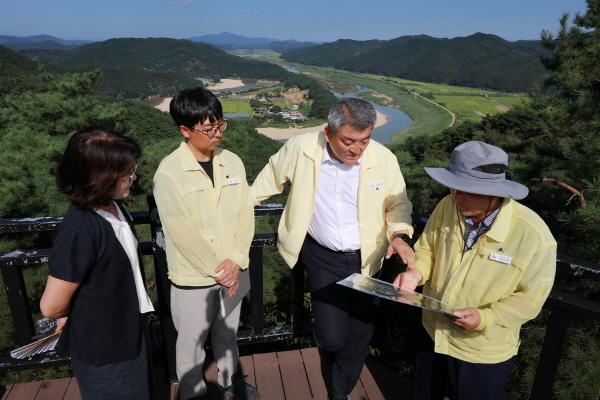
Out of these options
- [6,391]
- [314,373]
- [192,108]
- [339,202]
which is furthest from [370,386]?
[6,391]

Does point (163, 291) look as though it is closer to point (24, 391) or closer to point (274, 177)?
point (274, 177)

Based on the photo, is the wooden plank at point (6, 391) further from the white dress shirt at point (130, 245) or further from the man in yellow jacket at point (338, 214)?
the man in yellow jacket at point (338, 214)

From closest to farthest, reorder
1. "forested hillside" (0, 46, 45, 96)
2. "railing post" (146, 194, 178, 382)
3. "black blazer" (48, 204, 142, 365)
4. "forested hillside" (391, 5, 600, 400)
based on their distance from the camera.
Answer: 1. "black blazer" (48, 204, 142, 365)
2. "railing post" (146, 194, 178, 382)
3. "forested hillside" (391, 5, 600, 400)
4. "forested hillside" (0, 46, 45, 96)

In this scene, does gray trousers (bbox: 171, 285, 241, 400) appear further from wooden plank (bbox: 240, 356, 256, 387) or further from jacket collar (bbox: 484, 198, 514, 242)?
jacket collar (bbox: 484, 198, 514, 242)

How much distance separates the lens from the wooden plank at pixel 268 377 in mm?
2104

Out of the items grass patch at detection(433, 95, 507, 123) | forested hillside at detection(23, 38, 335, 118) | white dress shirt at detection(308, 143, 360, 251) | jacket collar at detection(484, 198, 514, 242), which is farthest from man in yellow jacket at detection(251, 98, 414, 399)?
forested hillside at detection(23, 38, 335, 118)

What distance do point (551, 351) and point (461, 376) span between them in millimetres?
430

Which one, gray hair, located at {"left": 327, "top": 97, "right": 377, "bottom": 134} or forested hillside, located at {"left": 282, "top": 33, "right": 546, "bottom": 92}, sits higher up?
forested hillside, located at {"left": 282, "top": 33, "right": 546, "bottom": 92}

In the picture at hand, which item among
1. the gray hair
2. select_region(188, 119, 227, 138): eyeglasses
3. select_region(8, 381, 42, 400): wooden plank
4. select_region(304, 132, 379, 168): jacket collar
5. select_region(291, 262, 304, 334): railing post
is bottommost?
select_region(8, 381, 42, 400): wooden plank

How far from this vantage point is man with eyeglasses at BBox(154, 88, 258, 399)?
1.60 metres

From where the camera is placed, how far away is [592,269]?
4.63ft

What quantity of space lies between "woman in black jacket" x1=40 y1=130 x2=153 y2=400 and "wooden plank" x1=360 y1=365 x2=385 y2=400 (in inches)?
48.4

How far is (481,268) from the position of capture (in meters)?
1.37

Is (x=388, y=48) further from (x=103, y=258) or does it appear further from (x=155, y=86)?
(x=103, y=258)
